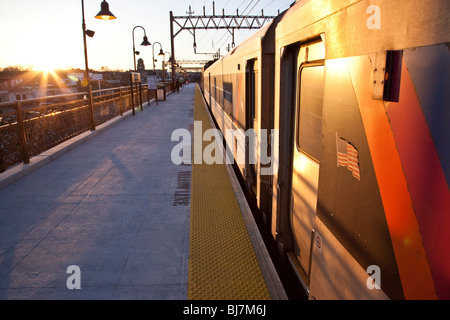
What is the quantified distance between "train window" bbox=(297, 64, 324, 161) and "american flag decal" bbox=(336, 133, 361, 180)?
0.67m

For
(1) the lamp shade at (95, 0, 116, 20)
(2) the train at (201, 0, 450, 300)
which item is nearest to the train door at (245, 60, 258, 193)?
(2) the train at (201, 0, 450, 300)

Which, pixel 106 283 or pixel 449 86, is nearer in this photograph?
pixel 449 86

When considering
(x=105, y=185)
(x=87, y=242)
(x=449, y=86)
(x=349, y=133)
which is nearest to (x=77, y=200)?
(x=105, y=185)

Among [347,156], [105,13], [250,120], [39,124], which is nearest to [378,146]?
[347,156]

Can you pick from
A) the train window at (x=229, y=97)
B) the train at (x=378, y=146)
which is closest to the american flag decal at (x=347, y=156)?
the train at (x=378, y=146)

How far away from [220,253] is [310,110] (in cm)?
188

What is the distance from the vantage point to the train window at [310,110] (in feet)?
8.45

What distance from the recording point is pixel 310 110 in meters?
2.79

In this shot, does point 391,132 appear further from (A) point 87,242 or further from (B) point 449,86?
(A) point 87,242

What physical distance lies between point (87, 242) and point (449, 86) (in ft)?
13.0

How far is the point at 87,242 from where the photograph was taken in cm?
396

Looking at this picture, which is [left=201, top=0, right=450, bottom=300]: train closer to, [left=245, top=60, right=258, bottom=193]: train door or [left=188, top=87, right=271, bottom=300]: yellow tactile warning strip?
[left=188, top=87, right=271, bottom=300]: yellow tactile warning strip

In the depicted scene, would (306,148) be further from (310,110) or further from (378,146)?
(378,146)

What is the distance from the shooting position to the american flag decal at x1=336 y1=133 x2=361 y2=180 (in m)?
1.73
